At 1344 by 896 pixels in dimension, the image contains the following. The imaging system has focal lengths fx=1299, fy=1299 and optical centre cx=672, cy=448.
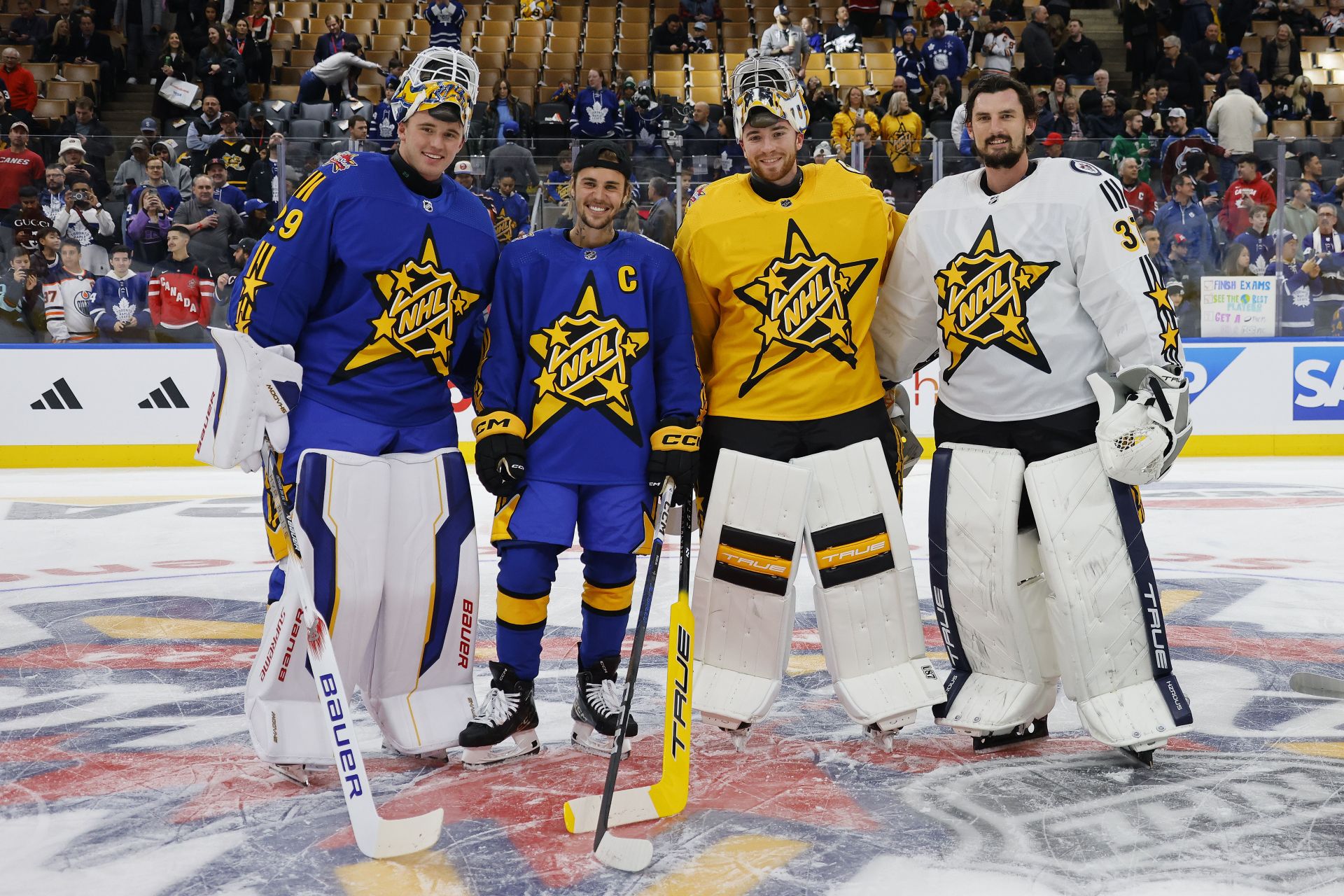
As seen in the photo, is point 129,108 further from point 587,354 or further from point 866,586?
point 866,586

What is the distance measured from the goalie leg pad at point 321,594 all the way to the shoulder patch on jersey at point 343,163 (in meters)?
0.64

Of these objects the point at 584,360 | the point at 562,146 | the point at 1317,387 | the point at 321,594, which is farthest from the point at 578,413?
the point at 1317,387

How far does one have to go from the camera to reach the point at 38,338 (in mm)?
7781

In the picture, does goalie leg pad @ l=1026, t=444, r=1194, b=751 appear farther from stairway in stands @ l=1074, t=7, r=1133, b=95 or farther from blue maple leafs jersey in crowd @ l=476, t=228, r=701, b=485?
stairway in stands @ l=1074, t=7, r=1133, b=95

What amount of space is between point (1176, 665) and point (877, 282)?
153cm

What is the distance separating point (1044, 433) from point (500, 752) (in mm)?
1419

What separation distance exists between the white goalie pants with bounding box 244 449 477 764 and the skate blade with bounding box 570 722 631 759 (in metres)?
0.26

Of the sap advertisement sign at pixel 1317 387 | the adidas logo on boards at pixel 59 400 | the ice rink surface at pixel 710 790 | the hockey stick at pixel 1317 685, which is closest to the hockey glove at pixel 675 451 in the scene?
the ice rink surface at pixel 710 790

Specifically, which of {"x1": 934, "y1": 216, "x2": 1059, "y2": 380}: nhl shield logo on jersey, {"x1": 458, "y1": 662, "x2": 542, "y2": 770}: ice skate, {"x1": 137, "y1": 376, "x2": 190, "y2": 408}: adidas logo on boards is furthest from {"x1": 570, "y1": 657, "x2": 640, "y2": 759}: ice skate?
{"x1": 137, "y1": 376, "x2": 190, "y2": 408}: adidas logo on boards

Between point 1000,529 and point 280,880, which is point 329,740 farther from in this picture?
point 1000,529

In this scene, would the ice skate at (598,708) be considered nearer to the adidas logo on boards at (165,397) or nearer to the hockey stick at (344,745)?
the hockey stick at (344,745)

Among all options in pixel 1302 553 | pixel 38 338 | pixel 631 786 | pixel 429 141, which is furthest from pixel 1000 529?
pixel 38 338

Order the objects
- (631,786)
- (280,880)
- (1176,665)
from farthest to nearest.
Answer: (1176,665) < (631,786) < (280,880)

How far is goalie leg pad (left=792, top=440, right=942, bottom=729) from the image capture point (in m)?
2.94
